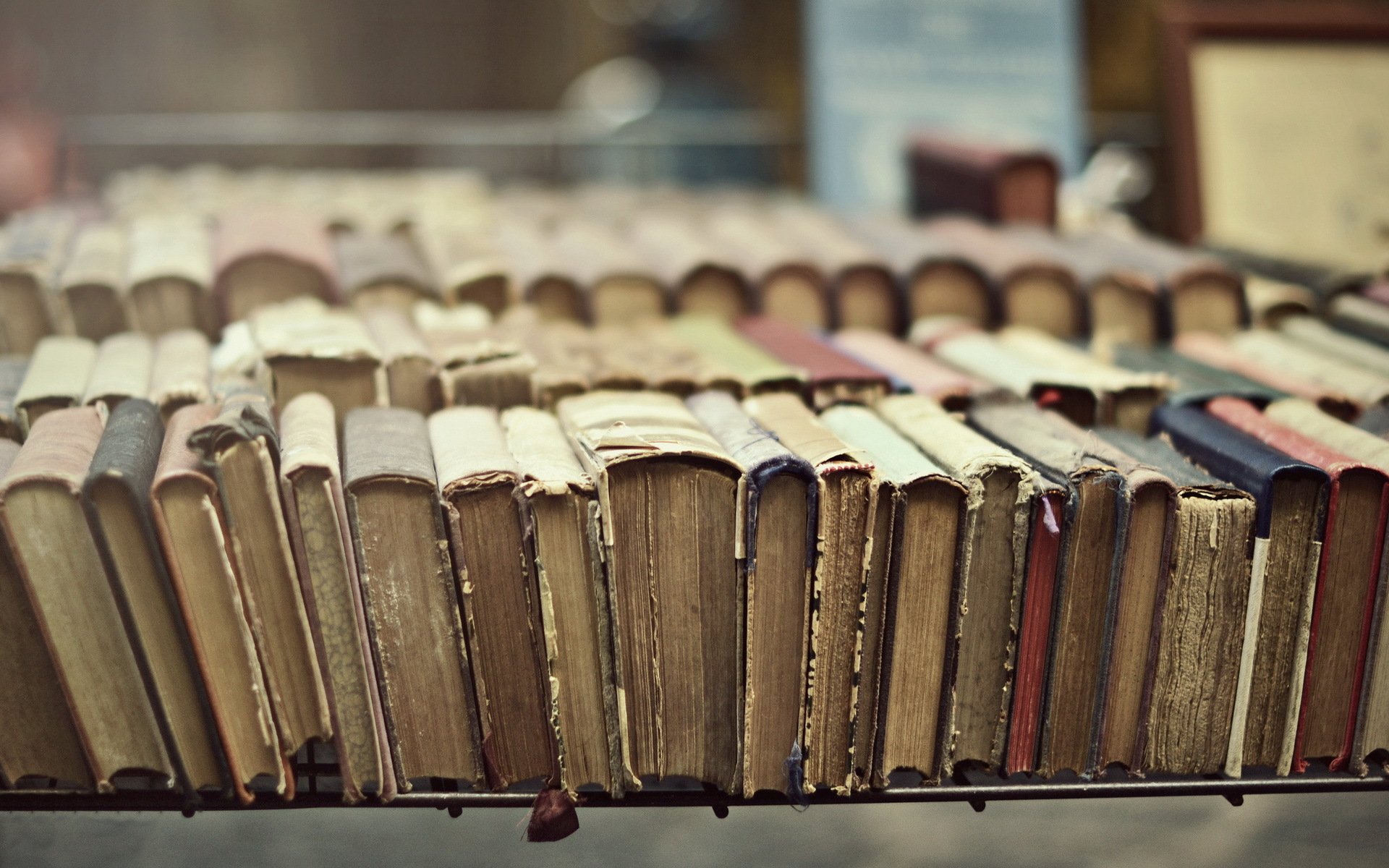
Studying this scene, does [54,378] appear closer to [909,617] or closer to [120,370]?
[120,370]

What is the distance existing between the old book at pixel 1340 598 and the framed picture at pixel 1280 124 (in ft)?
3.79

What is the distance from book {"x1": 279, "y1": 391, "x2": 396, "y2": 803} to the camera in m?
0.99

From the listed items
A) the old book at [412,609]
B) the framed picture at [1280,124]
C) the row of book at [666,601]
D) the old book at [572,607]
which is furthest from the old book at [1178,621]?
the framed picture at [1280,124]

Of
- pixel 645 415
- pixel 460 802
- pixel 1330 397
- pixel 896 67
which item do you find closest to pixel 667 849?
pixel 460 802

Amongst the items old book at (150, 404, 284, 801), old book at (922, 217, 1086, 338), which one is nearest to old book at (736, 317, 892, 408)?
old book at (922, 217, 1086, 338)

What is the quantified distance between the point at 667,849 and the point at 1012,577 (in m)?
0.43

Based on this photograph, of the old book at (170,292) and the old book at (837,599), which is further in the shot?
the old book at (170,292)

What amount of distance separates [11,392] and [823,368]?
2.89 feet

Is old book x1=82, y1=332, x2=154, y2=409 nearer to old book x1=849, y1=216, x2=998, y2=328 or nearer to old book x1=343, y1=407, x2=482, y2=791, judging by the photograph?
old book x1=343, y1=407, x2=482, y2=791

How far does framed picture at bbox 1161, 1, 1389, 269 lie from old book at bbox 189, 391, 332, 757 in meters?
1.75

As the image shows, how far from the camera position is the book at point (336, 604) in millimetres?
989

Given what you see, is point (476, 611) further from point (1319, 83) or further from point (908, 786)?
point (1319, 83)

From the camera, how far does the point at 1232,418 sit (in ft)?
4.00

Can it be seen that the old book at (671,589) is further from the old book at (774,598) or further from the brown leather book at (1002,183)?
the brown leather book at (1002,183)
